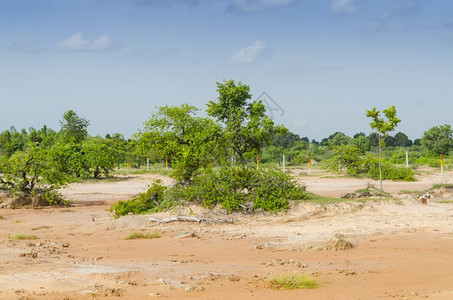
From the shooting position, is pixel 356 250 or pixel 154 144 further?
pixel 154 144

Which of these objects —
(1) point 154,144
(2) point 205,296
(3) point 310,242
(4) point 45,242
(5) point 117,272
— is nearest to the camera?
(2) point 205,296

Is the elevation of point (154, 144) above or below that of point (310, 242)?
above

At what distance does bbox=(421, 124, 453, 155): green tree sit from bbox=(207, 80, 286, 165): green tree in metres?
37.5

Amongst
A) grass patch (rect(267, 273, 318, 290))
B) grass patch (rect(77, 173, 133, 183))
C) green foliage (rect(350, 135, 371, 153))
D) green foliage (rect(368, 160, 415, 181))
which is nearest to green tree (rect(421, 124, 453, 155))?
green foliage (rect(350, 135, 371, 153))

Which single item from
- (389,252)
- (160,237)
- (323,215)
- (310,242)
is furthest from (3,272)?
(323,215)

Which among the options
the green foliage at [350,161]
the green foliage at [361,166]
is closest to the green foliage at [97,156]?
the green foliage at [361,166]

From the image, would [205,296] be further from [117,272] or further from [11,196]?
[11,196]

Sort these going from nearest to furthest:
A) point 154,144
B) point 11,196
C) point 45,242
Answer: point 45,242, point 154,144, point 11,196

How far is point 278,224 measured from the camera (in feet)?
46.9

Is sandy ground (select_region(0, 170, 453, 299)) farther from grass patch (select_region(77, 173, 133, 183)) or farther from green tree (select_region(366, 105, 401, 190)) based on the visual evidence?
grass patch (select_region(77, 173, 133, 183))

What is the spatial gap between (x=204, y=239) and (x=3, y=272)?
16.4 ft

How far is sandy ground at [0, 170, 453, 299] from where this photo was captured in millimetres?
7648

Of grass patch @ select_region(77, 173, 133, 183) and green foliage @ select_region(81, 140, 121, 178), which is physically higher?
green foliage @ select_region(81, 140, 121, 178)

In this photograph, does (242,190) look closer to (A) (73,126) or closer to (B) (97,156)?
(B) (97,156)
